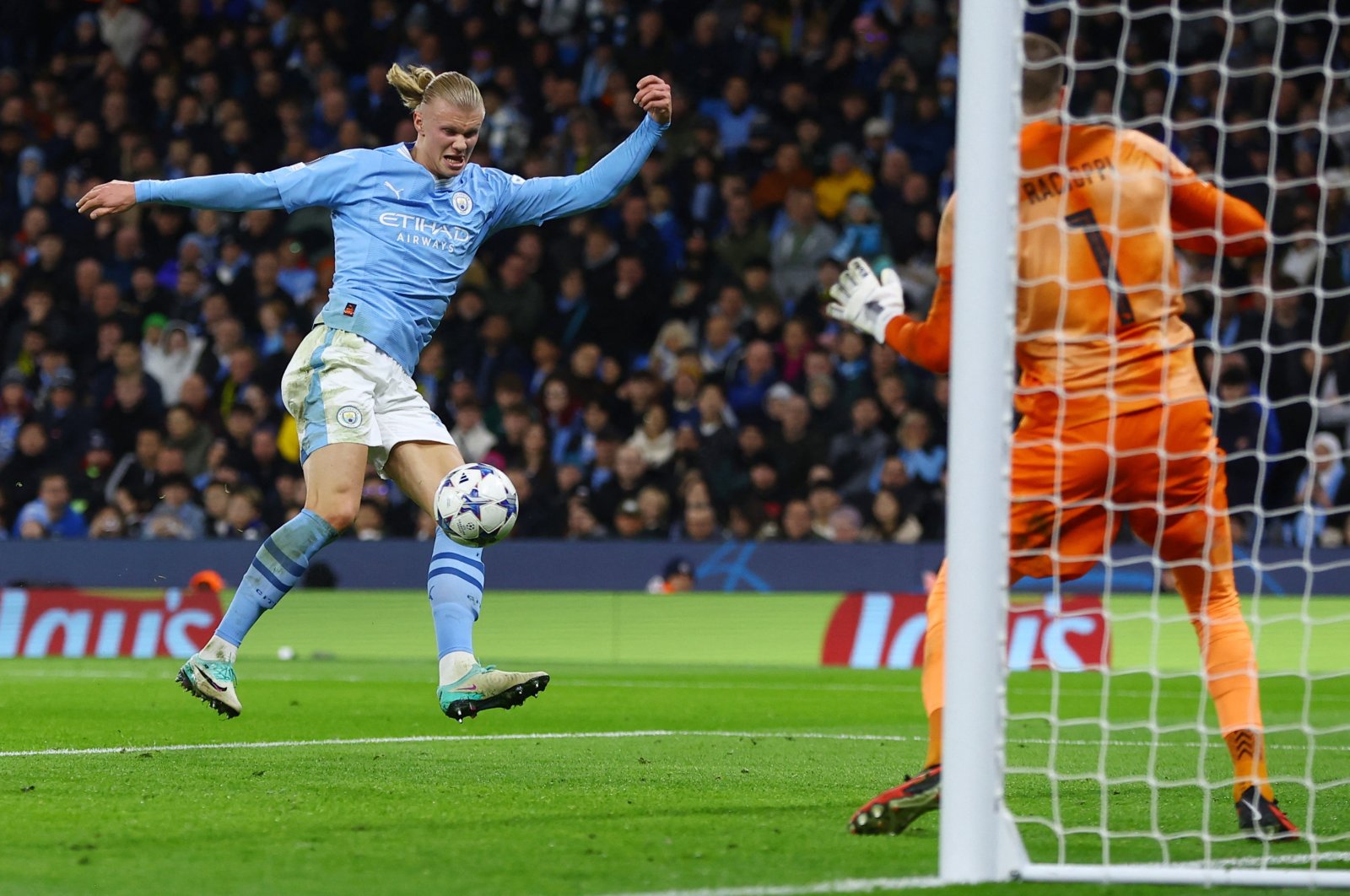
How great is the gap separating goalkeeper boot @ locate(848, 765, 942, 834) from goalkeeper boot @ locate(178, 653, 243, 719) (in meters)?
2.52

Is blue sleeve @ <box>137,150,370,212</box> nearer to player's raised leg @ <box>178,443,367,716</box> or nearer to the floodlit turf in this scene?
player's raised leg @ <box>178,443,367,716</box>

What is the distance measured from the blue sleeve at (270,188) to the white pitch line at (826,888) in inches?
137

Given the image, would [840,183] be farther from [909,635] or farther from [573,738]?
[573,738]

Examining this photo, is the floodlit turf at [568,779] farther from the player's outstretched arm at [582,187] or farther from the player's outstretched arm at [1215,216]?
the player's outstretched arm at [582,187]

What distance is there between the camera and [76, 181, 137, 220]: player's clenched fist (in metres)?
6.27

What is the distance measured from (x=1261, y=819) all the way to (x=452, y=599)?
2.91 metres

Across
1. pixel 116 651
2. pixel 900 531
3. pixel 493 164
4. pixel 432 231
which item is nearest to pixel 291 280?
pixel 493 164

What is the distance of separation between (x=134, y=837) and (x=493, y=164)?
12620 mm

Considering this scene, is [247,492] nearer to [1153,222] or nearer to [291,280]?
[291,280]

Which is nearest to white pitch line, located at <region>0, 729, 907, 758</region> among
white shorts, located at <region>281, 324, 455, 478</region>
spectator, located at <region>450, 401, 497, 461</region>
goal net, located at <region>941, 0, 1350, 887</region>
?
goal net, located at <region>941, 0, 1350, 887</region>

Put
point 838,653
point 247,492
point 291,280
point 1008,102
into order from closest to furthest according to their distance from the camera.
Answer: point 1008,102
point 838,653
point 247,492
point 291,280

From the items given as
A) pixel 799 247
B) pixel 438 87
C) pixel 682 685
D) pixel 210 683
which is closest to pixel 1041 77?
pixel 438 87

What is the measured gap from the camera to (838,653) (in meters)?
13.2

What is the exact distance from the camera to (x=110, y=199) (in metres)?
6.28
